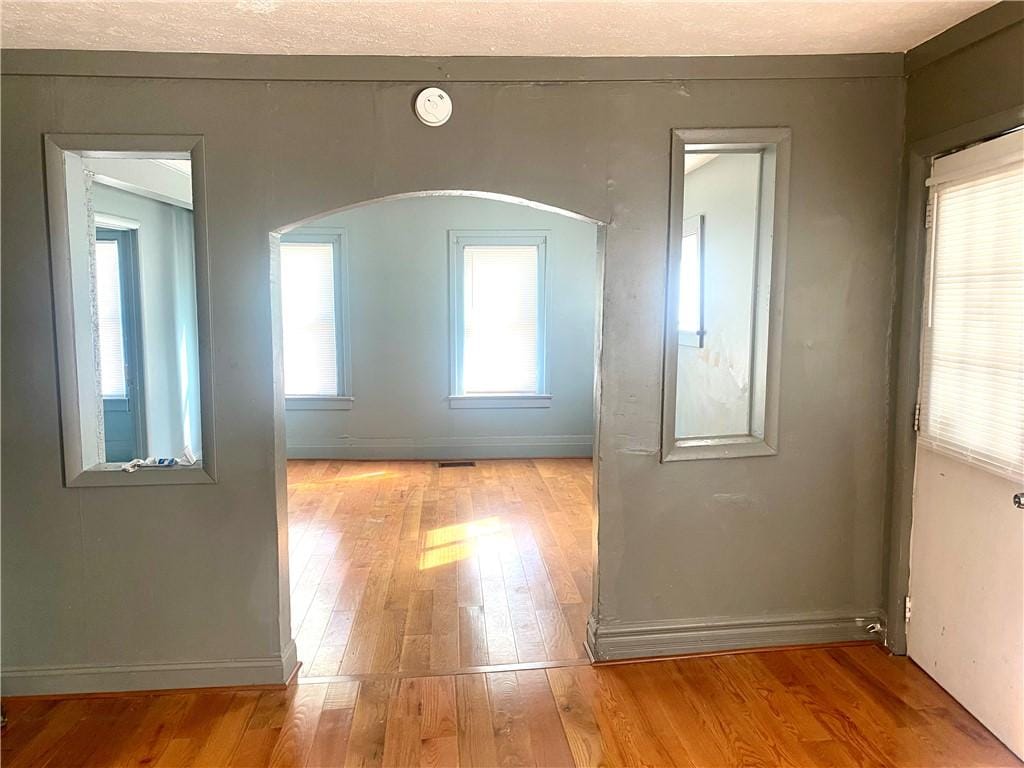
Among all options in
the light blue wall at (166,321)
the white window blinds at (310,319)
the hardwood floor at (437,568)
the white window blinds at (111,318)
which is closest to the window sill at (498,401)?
the hardwood floor at (437,568)

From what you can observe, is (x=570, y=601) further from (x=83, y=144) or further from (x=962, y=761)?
(x=83, y=144)

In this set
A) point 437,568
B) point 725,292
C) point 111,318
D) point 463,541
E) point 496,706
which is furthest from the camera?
point 111,318

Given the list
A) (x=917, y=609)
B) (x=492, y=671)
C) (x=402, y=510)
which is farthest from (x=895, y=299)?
(x=402, y=510)

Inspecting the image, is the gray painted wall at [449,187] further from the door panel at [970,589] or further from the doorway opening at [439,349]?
the doorway opening at [439,349]

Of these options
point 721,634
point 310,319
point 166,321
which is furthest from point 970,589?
point 166,321

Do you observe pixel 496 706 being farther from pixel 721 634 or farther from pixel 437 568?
pixel 437 568

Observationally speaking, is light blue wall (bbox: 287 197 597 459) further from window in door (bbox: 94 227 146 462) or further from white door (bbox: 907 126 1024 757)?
white door (bbox: 907 126 1024 757)

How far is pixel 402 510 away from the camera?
5184 millimetres

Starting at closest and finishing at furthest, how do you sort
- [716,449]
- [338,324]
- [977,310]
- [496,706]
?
[977,310], [496,706], [716,449], [338,324]

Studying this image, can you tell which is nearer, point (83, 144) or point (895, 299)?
point (83, 144)

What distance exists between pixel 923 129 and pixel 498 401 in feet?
15.0

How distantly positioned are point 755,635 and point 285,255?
Answer: 5300 mm

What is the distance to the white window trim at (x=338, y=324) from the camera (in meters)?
6.53

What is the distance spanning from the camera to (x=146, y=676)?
111 inches
